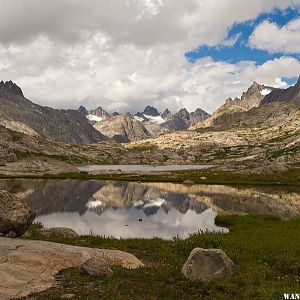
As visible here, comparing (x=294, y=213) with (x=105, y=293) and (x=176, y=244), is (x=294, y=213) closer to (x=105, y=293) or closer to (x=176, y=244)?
(x=176, y=244)

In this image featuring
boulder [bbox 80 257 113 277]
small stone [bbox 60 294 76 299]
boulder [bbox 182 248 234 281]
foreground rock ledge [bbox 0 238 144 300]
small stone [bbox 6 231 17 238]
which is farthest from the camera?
small stone [bbox 6 231 17 238]

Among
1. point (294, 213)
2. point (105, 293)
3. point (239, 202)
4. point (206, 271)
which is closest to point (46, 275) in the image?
point (105, 293)

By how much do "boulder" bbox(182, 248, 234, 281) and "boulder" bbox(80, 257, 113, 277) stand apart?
4.84 meters

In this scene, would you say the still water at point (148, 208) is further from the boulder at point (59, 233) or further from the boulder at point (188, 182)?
the boulder at point (188, 182)

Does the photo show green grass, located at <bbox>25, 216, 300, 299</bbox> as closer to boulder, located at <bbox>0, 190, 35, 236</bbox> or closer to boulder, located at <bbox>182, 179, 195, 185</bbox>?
boulder, located at <bbox>0, 190, 35, 236</bbox>

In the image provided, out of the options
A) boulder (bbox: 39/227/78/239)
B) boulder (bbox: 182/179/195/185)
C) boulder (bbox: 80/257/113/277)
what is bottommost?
boulder (bbox: 39/227/78/239)

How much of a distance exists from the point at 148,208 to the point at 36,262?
6020 centimetres

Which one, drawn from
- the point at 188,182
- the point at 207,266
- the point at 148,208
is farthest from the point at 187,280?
the point at 188,182

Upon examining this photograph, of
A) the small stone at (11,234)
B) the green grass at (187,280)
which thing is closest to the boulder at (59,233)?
the green grass at (187,280)

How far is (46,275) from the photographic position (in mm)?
24062

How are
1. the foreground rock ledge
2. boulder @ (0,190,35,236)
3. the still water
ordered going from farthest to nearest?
the still water
boulder @ (0,190,35,236)
the foreground rock ledge

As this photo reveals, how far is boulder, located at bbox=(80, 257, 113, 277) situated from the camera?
23859 millimetres

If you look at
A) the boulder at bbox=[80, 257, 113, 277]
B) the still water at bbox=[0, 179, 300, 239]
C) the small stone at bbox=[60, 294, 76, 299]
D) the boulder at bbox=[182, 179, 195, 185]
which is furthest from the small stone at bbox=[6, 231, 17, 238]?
A: the boulder at bbox=[182, 179, 195, 185]

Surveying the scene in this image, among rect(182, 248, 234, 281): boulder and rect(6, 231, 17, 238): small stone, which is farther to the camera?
rect(6, 231, 17, 238): small stone
